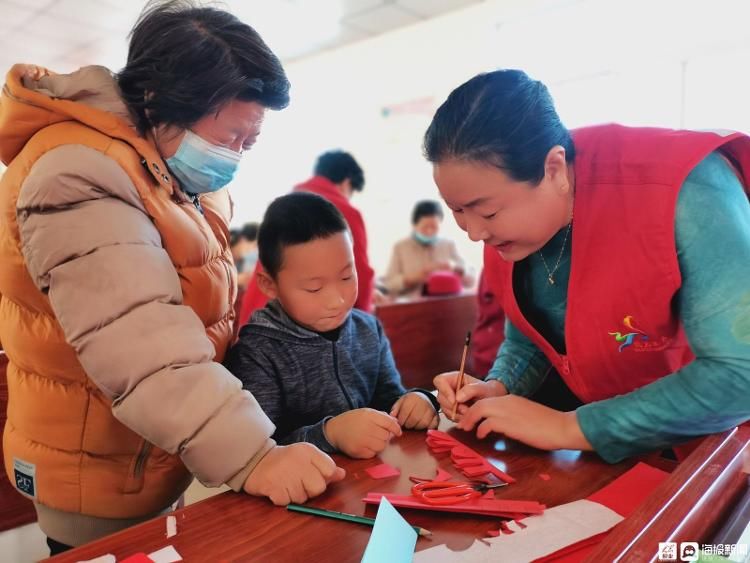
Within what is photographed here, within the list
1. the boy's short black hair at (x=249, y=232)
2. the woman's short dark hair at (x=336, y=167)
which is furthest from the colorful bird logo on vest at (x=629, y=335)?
the boy's short black hair at (x=249, y=232)

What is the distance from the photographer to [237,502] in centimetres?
71

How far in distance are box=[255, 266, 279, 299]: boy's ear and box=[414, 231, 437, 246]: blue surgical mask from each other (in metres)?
3.52

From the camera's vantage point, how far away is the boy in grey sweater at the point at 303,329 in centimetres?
111

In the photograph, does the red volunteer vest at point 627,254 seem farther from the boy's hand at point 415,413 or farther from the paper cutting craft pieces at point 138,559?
the paper cutting craft pieces at point 138,559

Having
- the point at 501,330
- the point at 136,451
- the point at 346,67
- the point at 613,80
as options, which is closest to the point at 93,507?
the point at 136,451

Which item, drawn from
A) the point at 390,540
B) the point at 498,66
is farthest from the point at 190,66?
the point at 498,66

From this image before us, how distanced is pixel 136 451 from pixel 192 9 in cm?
66

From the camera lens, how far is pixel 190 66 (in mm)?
837

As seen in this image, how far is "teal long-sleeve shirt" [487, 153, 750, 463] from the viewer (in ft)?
2.62

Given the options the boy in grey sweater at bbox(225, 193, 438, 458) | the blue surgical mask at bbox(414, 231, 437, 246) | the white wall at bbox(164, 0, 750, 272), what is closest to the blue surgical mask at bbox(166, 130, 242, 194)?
the boy in grey sweater at bbox(225, 193, 438, 458)

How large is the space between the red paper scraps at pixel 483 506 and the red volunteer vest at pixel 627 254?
346 millimetres

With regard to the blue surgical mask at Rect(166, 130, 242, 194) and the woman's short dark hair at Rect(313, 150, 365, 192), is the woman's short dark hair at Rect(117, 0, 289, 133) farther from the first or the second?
the woman's short dark hair at Rect(313, 150, 365, 192)

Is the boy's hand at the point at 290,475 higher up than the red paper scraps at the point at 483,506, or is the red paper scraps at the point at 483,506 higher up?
the boy's hand at the point at 290,475

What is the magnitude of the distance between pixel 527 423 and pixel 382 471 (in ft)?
0.77
